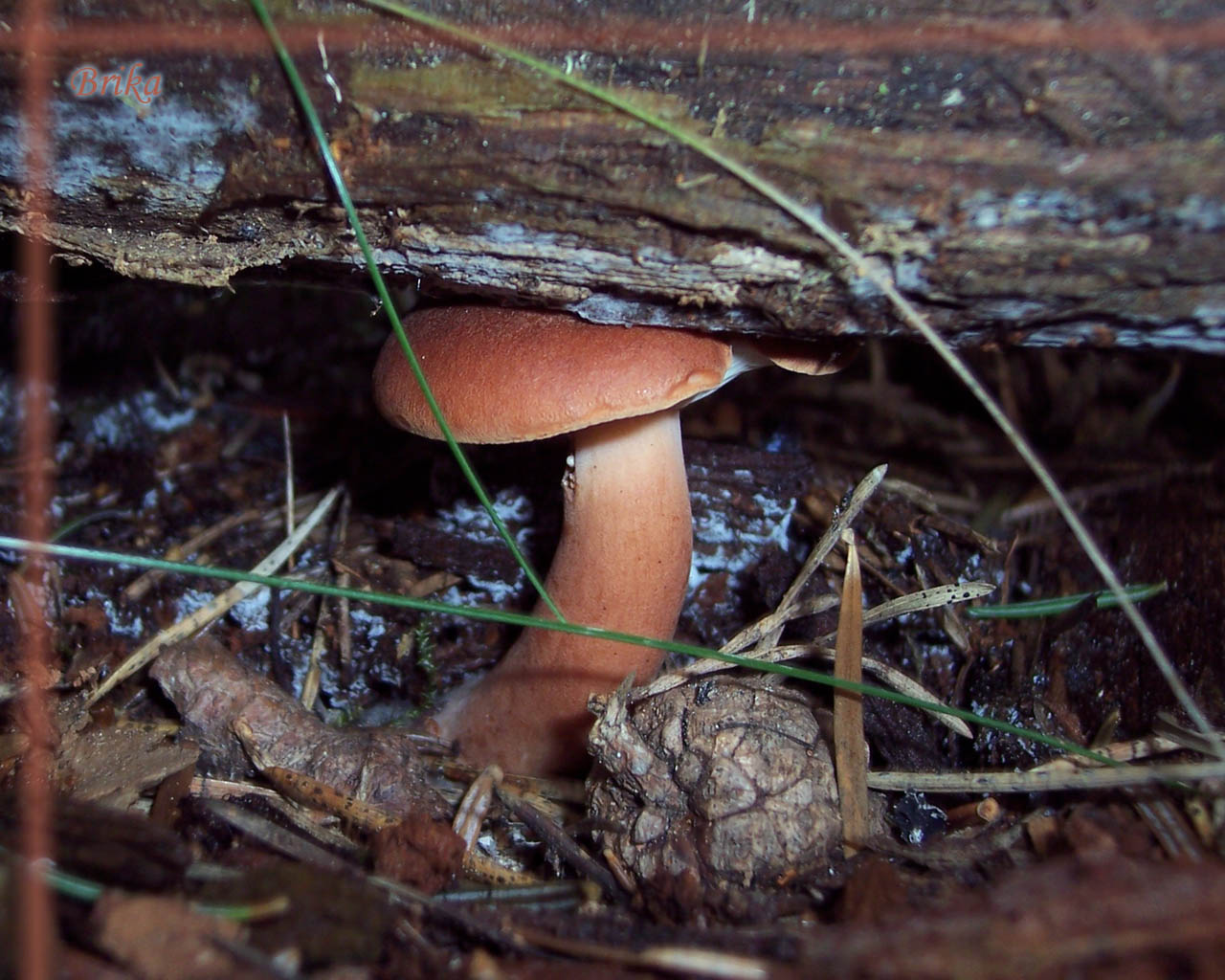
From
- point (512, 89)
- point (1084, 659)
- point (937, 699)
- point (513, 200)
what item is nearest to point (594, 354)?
point (513, 200)

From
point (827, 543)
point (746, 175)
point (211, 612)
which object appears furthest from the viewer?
point (211, 612)

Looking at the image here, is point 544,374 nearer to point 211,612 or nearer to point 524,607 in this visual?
point 524,607

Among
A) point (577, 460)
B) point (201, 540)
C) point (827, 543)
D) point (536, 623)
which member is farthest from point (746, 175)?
point (201, 540)

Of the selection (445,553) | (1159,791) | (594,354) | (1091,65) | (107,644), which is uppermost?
(1091,65)

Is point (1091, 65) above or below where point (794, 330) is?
above

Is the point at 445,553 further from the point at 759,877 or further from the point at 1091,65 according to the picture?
the point at 1091,65

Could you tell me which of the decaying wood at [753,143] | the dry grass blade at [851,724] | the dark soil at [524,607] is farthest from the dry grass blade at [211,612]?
the dry grass blade at [851,724]

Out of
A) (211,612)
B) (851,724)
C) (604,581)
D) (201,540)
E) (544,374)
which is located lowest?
(851,724)
